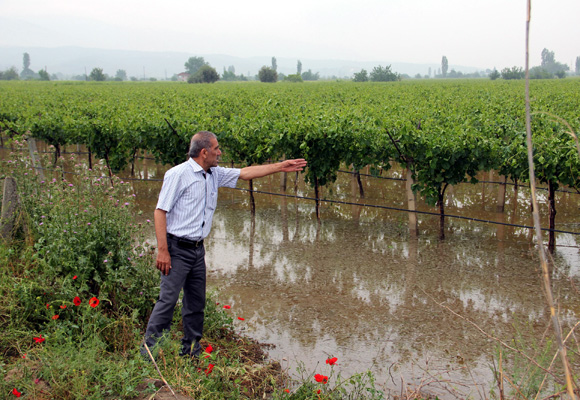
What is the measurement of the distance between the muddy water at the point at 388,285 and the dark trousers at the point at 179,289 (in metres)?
1.13

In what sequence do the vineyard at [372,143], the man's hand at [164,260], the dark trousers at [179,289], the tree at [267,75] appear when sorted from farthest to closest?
1. the tree at [267,75]
2. the vineyard at [372,143]
3. the dark trousers at [179,289]
4. the man's hand at [164,260]

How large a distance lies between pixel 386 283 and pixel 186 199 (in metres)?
3.90

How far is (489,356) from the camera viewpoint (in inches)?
198

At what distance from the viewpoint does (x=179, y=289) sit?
4121 mm

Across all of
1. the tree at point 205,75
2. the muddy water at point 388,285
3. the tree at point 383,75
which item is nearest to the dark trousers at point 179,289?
the muddy water at point 388,285

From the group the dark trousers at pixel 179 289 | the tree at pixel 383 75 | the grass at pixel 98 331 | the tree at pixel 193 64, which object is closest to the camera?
the grass at pixel 98 331

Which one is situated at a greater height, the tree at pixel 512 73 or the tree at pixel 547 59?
the tree at pixel 547 59

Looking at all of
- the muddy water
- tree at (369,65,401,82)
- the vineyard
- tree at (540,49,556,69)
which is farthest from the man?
tree at (540,49,556,69)

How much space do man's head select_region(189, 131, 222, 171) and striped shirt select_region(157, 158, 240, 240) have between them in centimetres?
5

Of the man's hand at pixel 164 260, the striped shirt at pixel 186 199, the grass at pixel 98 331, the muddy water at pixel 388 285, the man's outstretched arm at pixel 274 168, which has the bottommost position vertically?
the muddy water at pixel 388 285

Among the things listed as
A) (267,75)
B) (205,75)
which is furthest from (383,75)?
(205,75)

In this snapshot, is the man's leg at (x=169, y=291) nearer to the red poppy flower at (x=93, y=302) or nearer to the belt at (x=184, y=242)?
the belt at (x=184, y=242)

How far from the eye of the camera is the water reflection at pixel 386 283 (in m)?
5.15

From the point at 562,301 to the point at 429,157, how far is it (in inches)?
137
